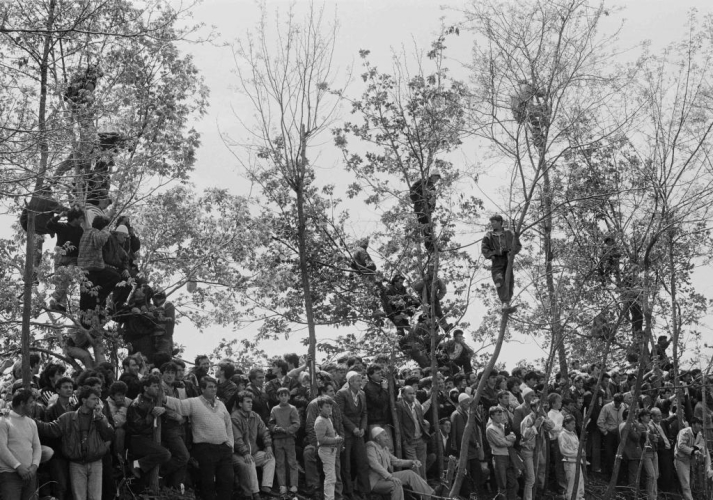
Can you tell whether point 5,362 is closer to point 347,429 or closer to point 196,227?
point 347,429

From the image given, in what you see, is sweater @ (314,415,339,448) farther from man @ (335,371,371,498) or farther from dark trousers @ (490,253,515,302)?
dark trousers @ (490,253,515,302)

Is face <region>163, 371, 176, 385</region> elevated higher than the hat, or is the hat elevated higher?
face <region>163, 371, 176, 385</region>

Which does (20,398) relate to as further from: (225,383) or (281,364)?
(281,364)

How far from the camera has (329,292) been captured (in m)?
19.3

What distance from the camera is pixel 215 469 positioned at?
13766 mm

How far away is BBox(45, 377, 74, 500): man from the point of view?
12026 millimetres

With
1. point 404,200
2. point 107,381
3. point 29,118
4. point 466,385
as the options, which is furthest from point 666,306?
point 29,118

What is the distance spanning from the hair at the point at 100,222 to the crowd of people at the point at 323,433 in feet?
8.76

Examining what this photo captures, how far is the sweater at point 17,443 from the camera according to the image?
11.3m

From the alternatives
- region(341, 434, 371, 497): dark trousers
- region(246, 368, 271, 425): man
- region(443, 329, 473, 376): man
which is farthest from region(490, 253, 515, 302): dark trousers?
region(246, 368, 271, 425): man

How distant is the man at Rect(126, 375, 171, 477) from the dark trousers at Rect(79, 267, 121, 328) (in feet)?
13.5

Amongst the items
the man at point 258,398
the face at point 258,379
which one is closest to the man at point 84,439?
the man at point 258,398

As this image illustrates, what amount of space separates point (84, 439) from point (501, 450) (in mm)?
7552

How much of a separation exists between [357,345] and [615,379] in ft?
22.7
